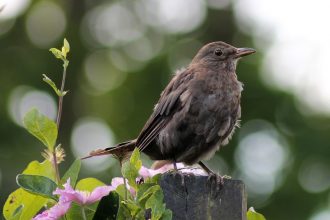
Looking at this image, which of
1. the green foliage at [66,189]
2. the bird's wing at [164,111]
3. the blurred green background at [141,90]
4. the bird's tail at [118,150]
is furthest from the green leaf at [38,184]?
the blurred green background at [141,90]

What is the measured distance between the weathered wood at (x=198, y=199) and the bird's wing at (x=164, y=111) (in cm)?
217

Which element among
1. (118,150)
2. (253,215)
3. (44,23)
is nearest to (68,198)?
(253,215)

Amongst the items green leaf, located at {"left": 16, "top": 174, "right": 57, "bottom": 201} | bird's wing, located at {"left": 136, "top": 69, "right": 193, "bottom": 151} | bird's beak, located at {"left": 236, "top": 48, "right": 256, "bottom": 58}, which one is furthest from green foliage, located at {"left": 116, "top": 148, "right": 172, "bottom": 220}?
bird's beak, located at {"left": 236, "top": 48, "right": 256, "bottom": 58}

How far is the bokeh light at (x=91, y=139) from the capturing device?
2053cm

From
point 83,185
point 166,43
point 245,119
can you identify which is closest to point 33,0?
point 166,43

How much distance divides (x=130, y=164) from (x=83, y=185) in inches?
13.9

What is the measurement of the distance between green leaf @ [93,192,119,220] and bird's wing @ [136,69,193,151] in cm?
242

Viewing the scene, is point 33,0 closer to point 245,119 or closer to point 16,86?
point 16,86

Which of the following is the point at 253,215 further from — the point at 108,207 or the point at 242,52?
the point at 242,52

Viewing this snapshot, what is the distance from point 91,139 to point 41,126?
18.9m

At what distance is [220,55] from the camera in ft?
19.9

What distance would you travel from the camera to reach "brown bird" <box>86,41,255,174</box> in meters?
5.23

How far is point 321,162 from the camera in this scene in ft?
68.8

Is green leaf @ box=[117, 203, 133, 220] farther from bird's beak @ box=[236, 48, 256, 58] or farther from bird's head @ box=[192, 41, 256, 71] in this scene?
bird's beak @ box=[236, 48, 256, 58]
